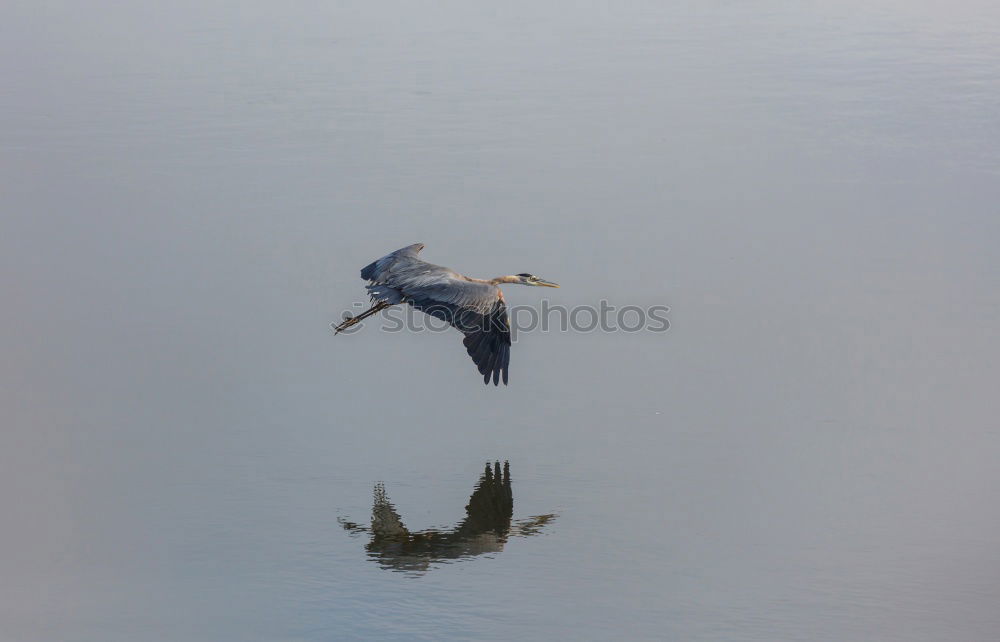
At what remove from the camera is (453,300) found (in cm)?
1190

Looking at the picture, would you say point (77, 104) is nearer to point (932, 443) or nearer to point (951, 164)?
point (951, 164)

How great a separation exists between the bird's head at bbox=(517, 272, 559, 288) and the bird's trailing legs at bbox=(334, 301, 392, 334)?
129cm

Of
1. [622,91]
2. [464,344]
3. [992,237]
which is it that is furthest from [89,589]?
[622,91]

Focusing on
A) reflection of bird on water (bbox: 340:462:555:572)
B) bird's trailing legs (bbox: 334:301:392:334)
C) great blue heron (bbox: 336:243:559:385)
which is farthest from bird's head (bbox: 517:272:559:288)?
reflection of bird on water (bbox: 340:462:555:572)

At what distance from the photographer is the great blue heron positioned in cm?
1153

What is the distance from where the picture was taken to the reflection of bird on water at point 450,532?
29.7 ft

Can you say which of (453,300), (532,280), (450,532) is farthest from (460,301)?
(450,532)

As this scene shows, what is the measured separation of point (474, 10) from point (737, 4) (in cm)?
489

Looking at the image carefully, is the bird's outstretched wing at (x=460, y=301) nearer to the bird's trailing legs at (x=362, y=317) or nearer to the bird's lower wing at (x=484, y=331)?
the bird's lower wing at (x=484, y=331)

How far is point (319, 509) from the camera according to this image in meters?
9.53

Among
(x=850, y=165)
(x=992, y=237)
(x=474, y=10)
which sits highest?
(x=474, y=10)

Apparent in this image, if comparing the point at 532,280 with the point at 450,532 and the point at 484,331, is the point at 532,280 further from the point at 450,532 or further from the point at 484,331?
the point at 450,532

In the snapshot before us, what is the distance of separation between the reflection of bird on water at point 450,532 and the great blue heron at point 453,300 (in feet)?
5.72

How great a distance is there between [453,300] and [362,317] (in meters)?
1.15
